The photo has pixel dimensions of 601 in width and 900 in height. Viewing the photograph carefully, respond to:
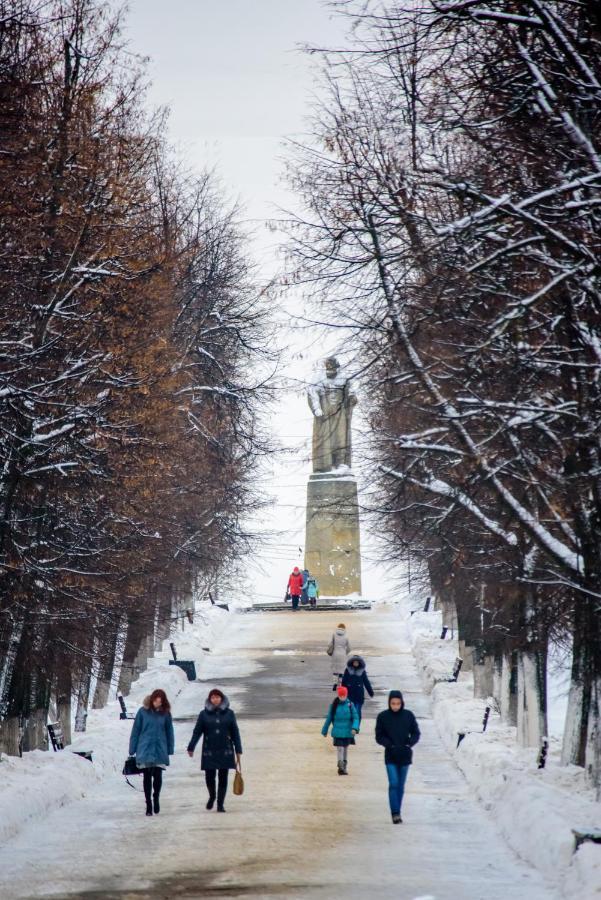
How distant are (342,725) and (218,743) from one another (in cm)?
364

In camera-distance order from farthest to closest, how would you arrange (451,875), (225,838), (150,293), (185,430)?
(185,430)
(150,293)
(225,838)
(451,875)

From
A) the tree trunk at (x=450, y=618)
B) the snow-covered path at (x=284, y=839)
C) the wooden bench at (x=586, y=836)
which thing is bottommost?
the snow-covered path at (x=284, y=839)

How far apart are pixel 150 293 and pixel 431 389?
22.2 ft

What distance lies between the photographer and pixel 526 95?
472 inches

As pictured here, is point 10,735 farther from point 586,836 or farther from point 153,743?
point 586,836

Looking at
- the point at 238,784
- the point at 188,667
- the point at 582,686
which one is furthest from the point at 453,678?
the point at 238,784

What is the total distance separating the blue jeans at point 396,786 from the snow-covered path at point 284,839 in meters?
0.23

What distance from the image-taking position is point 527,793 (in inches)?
557

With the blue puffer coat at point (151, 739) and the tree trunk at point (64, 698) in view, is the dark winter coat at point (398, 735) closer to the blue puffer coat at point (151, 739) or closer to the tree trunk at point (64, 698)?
the blue puffer coat at point (151, 739)

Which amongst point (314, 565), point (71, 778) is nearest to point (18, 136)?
point (71, 778)

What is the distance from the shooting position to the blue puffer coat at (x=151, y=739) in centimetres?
1567

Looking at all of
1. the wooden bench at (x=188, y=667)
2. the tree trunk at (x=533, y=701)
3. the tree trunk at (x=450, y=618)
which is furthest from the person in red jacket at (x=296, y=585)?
the tree trunk at (x=533, y=701)

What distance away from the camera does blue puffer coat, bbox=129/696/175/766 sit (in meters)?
15.7

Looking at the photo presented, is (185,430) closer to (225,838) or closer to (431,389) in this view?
(431,389)
